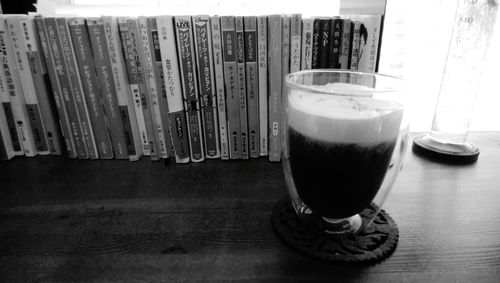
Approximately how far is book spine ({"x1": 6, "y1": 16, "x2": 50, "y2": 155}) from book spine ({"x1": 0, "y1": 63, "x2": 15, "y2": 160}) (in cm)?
4

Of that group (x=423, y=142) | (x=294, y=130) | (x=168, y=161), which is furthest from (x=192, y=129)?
(x=423, y=142)

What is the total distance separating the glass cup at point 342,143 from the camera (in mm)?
404

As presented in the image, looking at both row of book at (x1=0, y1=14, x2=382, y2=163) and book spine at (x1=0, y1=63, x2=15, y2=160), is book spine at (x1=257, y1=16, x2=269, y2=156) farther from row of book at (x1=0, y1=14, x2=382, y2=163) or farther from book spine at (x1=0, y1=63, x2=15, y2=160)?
book spine at (x1=0, y1=63, x2=15, y2=160)

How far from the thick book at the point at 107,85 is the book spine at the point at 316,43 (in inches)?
19.2

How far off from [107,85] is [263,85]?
1.26ft

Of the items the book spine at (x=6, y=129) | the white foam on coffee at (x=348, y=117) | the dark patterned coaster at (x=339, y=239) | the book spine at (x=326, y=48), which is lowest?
the dark patterned coaster at (x=339, y=239)

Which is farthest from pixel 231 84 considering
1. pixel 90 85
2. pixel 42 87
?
pixel 42 87

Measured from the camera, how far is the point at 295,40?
2.29 feet

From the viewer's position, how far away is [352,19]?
0.70 metres

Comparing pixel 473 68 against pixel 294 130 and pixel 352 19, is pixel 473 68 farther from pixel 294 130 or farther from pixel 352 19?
pixel 294 130

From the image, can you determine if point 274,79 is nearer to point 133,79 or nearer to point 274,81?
point 274,81

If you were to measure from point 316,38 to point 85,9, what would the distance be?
705 millimetres

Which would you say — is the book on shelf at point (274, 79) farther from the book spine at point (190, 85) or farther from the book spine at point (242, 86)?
the book spine at point (190, 85)

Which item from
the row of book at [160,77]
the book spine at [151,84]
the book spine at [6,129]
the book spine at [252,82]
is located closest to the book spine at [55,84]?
the row of book at [160,77]
